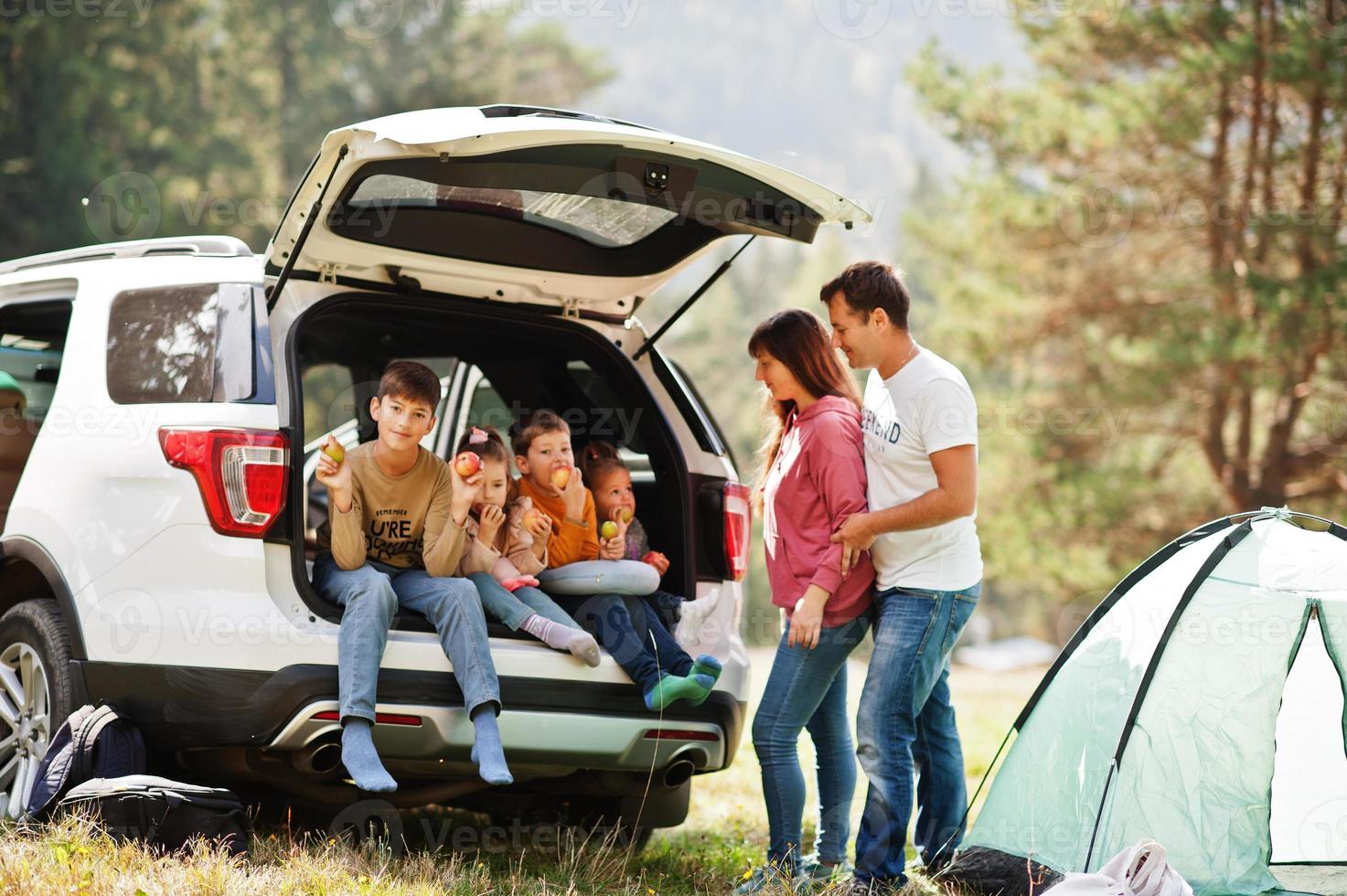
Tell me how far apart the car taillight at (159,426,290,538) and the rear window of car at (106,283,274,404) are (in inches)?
6.0

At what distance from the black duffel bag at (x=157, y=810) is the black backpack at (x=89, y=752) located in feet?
0.10

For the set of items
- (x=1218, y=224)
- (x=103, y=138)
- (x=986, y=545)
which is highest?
(x=103, y=138)

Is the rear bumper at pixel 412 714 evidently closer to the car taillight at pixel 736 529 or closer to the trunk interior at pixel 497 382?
the trunk interior at pixel 497 382

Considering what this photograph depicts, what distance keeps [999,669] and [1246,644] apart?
18.5 meters

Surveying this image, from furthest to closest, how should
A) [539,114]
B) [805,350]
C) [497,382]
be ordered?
1. [497,382]
2. [805,350]
3. [539,114]

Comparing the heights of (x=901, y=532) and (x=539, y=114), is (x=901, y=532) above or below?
below

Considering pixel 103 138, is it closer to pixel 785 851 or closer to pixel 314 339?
pixel 314 339

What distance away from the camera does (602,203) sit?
4250 millimetres

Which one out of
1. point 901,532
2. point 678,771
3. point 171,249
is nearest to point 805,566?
point 901,532

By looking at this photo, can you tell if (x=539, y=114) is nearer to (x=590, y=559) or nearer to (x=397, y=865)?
(x=590, y=559)

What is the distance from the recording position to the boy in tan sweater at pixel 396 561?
141 inches

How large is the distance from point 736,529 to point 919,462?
87 cm

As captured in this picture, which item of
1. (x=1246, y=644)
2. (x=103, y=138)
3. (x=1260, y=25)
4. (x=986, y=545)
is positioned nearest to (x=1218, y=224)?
(x=1260, y=25)

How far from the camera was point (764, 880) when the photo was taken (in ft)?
13.1
